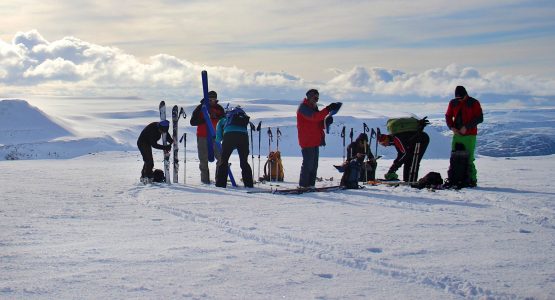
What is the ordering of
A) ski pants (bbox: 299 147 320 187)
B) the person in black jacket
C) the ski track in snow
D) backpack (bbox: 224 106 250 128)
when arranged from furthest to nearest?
the person in black jacket → backpack (bbox: 224 106 250 128) → ski pants (bbox: 299 147 320 187) → the ski track in snow

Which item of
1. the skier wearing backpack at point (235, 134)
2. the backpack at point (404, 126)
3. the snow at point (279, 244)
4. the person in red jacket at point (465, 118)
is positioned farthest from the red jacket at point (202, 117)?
the person in red jacket at point (465, 118)

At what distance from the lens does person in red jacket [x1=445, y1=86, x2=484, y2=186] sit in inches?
410

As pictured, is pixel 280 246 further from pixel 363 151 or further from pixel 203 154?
pixel 363 151

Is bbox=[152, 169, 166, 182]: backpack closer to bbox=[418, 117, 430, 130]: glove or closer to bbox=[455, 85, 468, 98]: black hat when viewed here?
bbox=[418, 117, 430, 130]: glove

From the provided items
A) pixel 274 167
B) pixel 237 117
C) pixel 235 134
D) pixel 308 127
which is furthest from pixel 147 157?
pixel 308 127

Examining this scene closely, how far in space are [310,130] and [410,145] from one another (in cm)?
252

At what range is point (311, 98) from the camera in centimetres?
1049

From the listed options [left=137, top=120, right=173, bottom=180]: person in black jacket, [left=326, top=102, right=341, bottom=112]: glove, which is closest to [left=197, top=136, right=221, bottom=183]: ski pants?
[left=137, top=120, right=173, bottom=180]: person in black jacket

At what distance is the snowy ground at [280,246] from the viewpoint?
13.6 ft

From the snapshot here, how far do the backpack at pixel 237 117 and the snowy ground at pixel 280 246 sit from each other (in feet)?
6.65

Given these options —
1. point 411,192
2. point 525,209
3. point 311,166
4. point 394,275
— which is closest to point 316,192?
point 311,166

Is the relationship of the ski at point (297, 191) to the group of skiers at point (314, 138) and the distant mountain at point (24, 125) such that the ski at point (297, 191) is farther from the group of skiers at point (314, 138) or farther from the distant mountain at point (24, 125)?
the distant mountain at point (24, 125)

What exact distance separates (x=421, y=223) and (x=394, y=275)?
7.76ft

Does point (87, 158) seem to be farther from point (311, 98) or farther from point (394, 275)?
point (394, 275)
